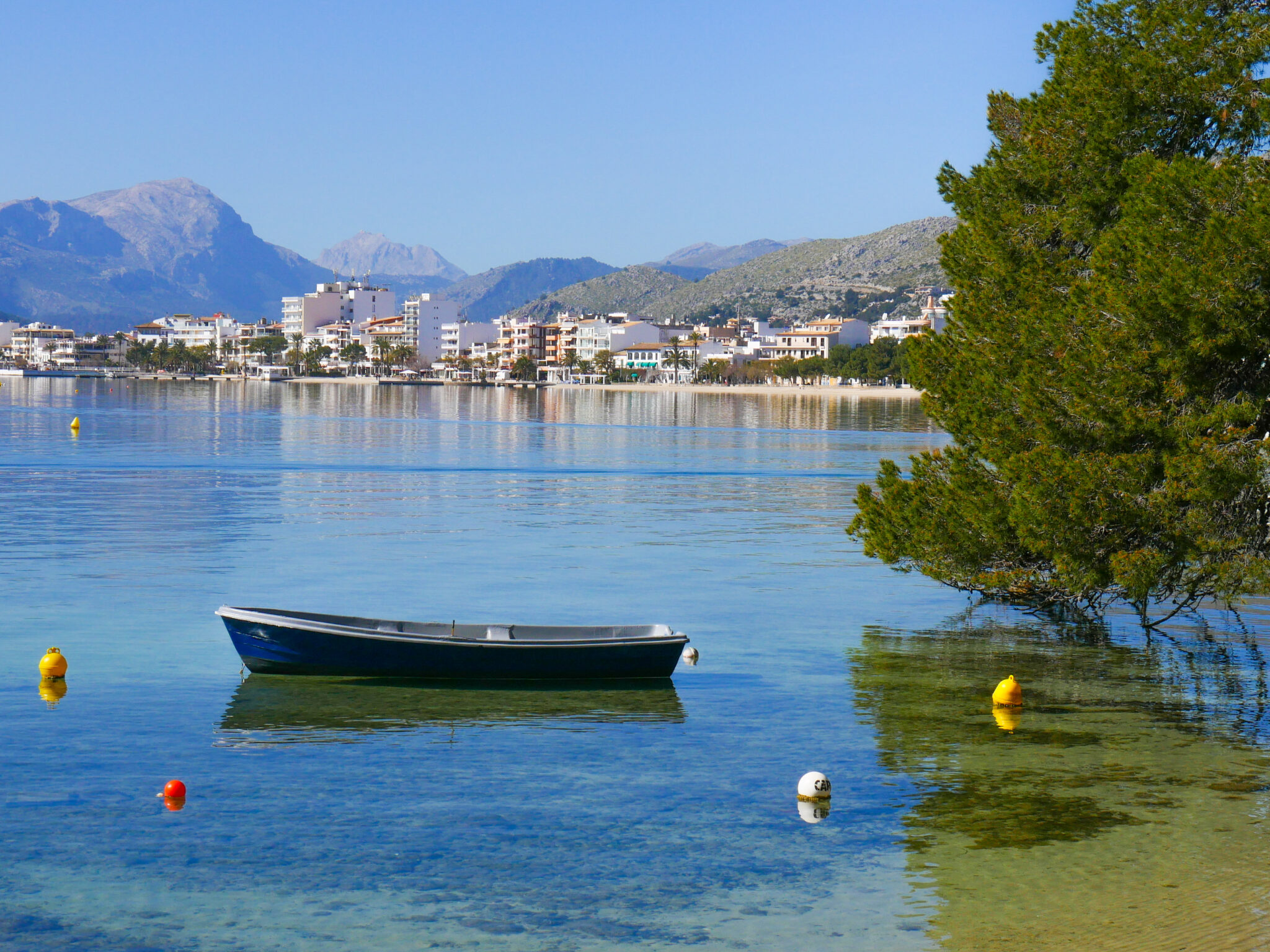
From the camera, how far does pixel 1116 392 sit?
75.7ft

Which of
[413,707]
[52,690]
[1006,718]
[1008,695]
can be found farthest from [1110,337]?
[52,690]

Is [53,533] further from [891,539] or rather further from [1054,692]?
[1054,692]

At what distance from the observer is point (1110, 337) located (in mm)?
22953

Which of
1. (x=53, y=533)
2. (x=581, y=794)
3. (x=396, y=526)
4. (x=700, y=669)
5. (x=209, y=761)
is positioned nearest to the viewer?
(x=581, y=794)

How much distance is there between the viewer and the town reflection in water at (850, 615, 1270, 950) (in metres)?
13.1

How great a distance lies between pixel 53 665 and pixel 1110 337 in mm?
18114

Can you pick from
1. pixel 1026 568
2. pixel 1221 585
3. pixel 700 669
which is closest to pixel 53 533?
pixel 700 669

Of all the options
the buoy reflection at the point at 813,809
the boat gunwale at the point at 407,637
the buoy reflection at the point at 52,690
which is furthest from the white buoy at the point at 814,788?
the buoy reflection at the point at 52,690

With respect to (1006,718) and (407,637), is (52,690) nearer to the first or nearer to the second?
(407,637)

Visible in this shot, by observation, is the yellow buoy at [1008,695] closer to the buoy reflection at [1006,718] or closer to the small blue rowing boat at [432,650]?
the buoy reflection at [1006,718]

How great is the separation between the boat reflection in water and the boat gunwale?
0.88 m

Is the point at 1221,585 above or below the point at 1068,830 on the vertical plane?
above

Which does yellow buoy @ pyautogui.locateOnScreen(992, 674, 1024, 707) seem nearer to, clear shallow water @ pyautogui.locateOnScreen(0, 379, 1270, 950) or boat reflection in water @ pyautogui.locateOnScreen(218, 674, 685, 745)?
clear shallow water @ pyautogui.locateOnScreen(0, 379, 1270, 950)

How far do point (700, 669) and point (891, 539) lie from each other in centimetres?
565
